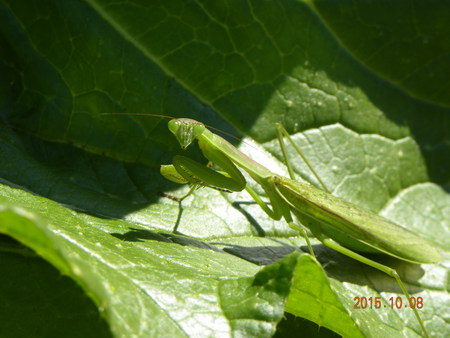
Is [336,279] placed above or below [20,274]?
above

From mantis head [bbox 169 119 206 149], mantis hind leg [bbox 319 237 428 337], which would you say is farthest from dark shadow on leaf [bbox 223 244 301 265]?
mantis head [bbox 169 119 206 149]

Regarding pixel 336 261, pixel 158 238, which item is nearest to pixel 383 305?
pixel 336 261

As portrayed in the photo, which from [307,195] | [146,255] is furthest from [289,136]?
[146,255]

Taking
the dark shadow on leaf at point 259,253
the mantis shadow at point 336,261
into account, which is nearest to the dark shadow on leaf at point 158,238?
the mantis shadow at point 336,261

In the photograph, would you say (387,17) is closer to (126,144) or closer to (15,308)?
(126,144)

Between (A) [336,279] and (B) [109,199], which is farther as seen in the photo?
(A) [336,279]

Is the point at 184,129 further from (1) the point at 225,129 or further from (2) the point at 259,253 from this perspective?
(2) the point at 259,253
